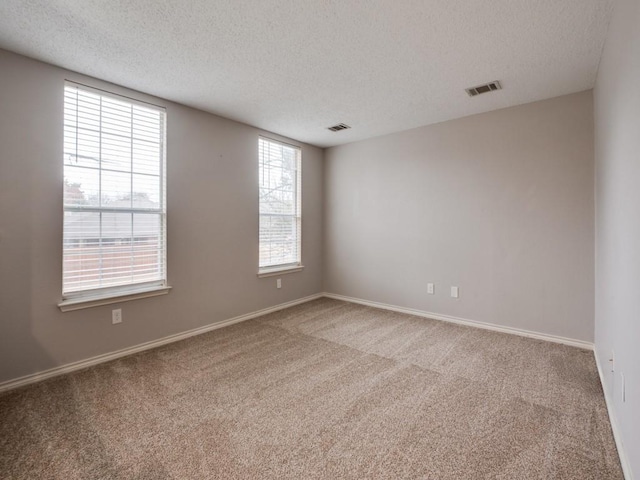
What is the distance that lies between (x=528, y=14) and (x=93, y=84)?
11.0 feet

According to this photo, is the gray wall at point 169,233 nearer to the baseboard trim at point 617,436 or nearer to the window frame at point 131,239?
the window frame at point 131,239

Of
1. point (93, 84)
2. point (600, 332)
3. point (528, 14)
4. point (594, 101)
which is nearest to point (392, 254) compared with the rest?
point (600, 332)

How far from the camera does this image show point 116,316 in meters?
2.83

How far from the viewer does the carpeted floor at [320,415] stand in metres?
1.54

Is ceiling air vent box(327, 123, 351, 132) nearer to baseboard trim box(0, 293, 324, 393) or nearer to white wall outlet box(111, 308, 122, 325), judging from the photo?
baseboard trim box(0, 293, 324, 393)

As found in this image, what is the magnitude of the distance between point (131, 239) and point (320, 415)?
7.74 ft

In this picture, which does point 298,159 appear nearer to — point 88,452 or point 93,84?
point 93,84

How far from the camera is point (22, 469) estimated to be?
1.52 meters

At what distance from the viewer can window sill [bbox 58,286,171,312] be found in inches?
100

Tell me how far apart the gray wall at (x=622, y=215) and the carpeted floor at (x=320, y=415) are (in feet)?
1.14

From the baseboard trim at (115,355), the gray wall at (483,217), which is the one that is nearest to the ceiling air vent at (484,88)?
the gray wall at (483,217)

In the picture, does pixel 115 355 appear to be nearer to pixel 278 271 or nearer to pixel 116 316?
pixel 116 316

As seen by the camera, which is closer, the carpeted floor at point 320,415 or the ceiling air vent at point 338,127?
the carpeted floor at point 320,415

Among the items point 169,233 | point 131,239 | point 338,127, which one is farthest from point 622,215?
point 131,239
